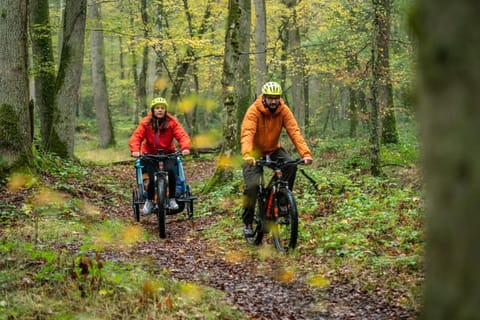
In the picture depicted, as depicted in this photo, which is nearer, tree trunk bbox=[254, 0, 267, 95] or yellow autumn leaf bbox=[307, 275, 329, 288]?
yellow autumn leaf bbox=[307, 275, 329, 288]

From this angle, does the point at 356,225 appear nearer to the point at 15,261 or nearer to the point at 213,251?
the point at 213,251

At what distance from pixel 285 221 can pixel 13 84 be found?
601cm

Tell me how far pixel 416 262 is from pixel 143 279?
3077 mm

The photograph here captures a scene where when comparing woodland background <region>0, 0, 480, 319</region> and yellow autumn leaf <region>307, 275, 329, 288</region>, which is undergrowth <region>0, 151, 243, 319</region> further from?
yellow autumn leaf <region>307, 275, 329, 288</region>

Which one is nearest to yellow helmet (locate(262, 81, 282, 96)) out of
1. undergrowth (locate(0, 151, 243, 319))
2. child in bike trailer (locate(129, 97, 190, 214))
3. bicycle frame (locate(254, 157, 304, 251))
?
bicycle frame (locate(254, 157, 304, 251))

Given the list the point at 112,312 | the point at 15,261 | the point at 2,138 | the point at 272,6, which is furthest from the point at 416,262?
the point at 272,6

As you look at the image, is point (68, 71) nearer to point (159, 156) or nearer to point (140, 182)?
point (140, 182)

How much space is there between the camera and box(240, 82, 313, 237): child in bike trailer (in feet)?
25.6

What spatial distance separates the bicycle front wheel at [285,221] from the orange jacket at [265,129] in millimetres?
701

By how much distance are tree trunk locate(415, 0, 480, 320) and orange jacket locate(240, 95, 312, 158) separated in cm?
617

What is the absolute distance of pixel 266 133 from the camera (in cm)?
810

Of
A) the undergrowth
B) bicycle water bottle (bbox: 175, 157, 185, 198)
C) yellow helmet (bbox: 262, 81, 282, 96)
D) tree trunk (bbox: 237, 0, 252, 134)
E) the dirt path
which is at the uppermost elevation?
tree trunk (bbox: 237, 0, 252, 134)

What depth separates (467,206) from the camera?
4.99 feet

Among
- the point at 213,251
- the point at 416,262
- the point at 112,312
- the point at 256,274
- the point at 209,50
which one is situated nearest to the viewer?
the point at 112,312
